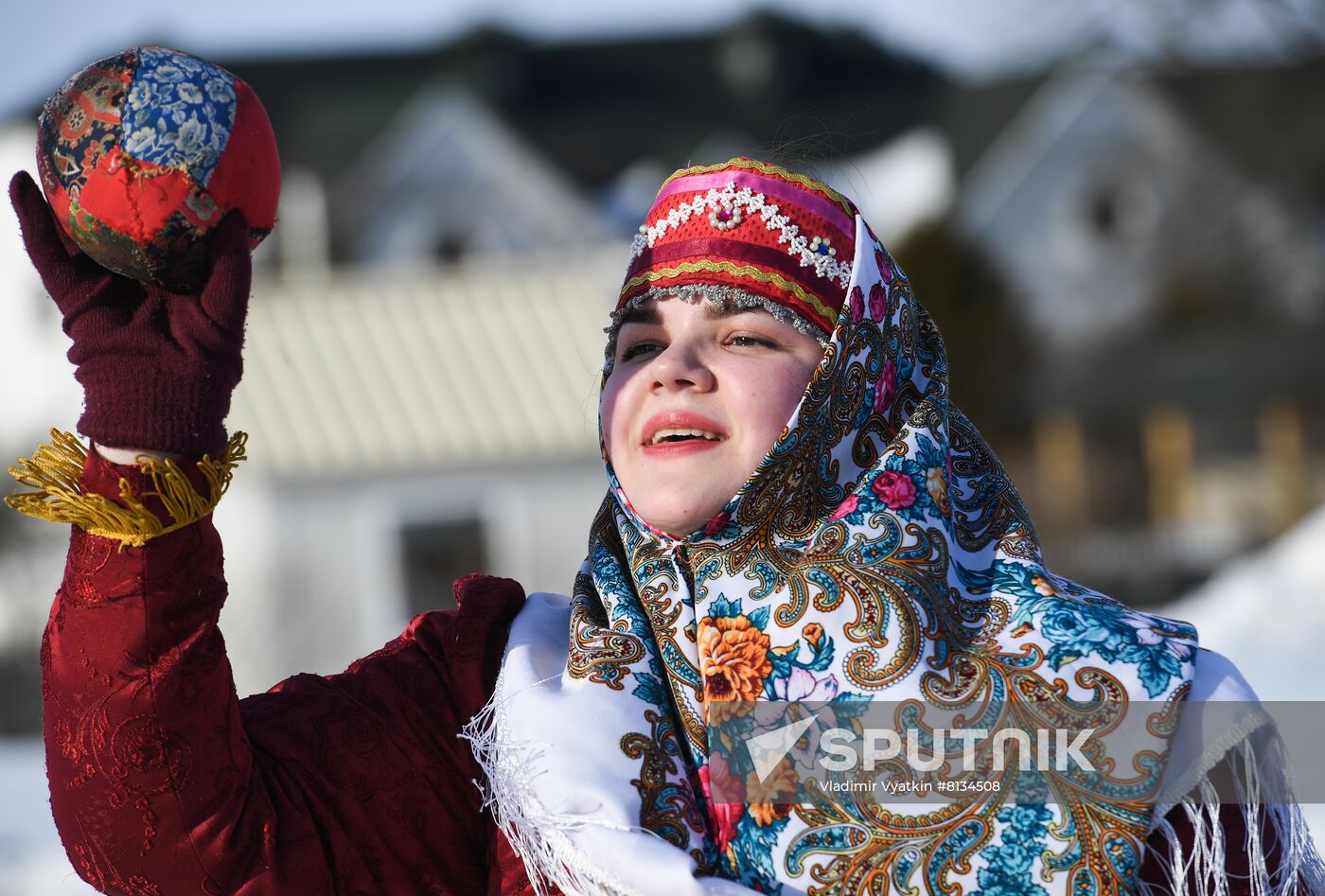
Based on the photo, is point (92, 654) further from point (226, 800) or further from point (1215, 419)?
point (1215, 419)

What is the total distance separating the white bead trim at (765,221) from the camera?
2.11 metres

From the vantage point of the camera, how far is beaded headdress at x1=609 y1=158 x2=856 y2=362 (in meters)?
2.07

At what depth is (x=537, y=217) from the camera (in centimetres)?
2066

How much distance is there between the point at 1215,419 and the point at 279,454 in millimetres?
12723

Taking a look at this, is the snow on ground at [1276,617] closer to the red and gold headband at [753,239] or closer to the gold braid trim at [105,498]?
the red and gold headband at [753,239]

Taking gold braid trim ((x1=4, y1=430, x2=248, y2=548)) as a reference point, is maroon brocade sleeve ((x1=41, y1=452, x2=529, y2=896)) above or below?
below

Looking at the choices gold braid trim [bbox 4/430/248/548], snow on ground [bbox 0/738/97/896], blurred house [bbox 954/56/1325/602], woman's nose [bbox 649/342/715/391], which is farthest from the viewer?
blurred house [bbox 954/56/1325/602]

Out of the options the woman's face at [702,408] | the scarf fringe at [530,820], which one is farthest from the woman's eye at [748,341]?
the scarf fringe at [530,820]

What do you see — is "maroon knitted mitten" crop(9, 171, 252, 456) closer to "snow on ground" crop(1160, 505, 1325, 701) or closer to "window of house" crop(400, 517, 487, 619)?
"snow on ground" crop(1160, 505, 1325, 701)

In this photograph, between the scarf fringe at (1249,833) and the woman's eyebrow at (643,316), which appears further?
the woman's eyebrow at (643,316)

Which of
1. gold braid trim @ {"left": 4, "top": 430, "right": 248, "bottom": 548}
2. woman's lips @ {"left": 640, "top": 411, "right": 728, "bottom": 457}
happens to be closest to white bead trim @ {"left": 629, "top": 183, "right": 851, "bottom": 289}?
woman's lips @ {"left": 640, "top": 411, "right": 728, "bottom": 457}

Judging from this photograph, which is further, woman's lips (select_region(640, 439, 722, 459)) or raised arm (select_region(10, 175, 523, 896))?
woman's lips (select_region(640, 439, 722, 459))

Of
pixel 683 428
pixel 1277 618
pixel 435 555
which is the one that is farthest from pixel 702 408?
pixel 435 555

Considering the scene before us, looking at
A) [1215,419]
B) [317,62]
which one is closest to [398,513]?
[1215,419]
